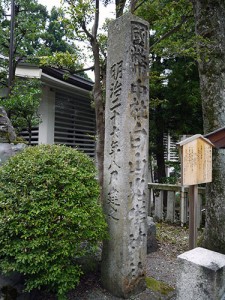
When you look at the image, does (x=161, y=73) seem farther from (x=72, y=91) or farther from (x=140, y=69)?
(x=140, y=69)

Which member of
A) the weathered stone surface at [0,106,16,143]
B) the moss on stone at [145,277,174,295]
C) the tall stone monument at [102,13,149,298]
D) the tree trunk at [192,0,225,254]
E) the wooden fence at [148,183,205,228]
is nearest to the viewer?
the tall stone monument at [102,13,149,298]

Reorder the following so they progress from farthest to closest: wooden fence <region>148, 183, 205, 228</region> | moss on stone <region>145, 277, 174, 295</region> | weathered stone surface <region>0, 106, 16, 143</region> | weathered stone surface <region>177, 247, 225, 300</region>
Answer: wooden fence <region>148, 183, 205, 228</region>
weathered stone surface <region>0, 106, 16, 143</region>
moss on stone <region>145, 277, 174, 295</region>
weathered stone surface <region>177, 247, 225, 300</region>

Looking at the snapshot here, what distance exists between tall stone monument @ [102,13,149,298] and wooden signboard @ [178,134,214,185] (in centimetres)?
49

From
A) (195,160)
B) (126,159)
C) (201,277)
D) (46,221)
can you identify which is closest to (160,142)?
(195,160)

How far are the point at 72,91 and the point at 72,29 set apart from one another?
3.57m

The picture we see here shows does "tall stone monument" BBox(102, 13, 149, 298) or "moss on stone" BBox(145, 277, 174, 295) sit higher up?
"tall stone monument" BBox(102, 13, 149, 298)

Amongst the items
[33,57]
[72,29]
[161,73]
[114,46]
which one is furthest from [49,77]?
[114,46]

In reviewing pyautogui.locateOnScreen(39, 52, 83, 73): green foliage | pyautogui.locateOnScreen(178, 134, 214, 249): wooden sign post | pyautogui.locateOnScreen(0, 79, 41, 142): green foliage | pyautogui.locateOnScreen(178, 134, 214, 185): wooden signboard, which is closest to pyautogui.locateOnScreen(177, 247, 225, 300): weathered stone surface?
pyautogui.locateOnScreen(178, 134, 214, 249): wooden sign post

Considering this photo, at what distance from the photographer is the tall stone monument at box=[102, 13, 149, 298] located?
325 cm

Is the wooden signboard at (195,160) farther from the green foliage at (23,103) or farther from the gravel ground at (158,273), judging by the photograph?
the green foliage at (23,103)

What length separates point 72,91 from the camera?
868 cm

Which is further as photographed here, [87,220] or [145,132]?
[145,132]

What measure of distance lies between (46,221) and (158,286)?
193 centimetres

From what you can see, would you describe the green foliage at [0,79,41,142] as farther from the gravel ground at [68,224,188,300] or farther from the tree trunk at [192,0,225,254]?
the gravel ground at [68,224,188,300]
